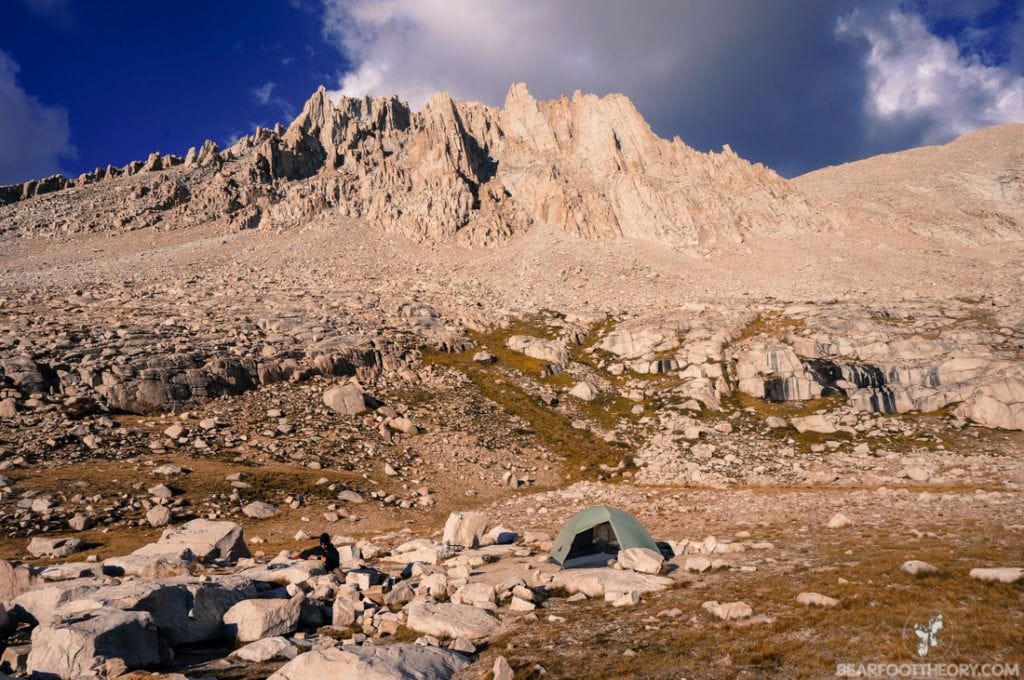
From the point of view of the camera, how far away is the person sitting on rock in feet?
62.1

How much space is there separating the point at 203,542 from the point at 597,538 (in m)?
17.6

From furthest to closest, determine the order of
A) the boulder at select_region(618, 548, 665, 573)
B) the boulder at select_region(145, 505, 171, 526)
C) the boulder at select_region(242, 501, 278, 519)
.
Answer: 1. the boulder at select_region(242, 501, 278, 519)
2. the boulder at select_region(145, 505, 171, 526)
3. the boulder at select_region(618, 548, 665, 573)

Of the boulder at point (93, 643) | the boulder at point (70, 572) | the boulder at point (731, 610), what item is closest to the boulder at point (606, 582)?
the boulder at point (731, 610)

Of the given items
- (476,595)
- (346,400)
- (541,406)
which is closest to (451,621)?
(476,595)

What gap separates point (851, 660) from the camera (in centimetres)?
1008

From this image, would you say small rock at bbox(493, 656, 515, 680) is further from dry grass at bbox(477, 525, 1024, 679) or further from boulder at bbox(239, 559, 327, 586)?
boulder at bbox(239, 559, 327, 586)

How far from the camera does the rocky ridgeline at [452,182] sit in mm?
114875

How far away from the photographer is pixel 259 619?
1308cm

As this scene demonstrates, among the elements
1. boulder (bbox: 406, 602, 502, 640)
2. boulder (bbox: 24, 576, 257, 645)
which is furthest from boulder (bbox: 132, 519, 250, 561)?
boulder (bbox: 406, 602, 502, 640)

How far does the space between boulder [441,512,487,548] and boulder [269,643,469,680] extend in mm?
14801

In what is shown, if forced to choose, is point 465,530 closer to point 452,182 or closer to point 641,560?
point 641,560

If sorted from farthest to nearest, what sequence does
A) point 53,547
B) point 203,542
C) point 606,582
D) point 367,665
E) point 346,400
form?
point 346,400
point 53,547
point 203,542
point 606,582
point 367,665

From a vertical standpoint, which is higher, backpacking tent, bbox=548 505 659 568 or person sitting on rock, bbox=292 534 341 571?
person sitting on rock, bbox=292 534 341 571

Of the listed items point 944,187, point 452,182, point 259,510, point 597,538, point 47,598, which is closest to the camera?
point 47,598
